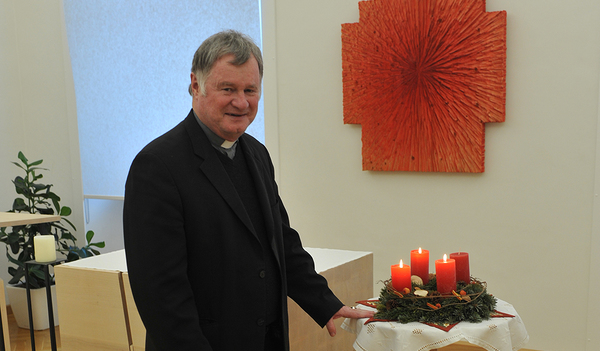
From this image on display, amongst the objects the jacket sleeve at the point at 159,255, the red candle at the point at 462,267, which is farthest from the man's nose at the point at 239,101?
the red candle at the point at 462,267

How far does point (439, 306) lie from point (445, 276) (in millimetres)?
86

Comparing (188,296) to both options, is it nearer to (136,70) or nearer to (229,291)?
(229,291)

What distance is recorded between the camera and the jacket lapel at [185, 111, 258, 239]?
4.23 feet

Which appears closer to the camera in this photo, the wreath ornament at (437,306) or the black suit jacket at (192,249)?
the black suit jacket at (192,249)

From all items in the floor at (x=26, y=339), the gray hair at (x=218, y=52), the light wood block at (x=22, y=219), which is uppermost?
the gray hair at (x=218, y=52)

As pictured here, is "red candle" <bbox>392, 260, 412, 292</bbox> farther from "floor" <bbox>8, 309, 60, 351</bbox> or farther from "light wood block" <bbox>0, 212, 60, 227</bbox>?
"floor" <bbox>8, 309, 60, 351</bbox>

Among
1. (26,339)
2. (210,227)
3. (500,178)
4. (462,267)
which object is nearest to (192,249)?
(210,227)

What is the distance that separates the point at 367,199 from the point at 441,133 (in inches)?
24.0

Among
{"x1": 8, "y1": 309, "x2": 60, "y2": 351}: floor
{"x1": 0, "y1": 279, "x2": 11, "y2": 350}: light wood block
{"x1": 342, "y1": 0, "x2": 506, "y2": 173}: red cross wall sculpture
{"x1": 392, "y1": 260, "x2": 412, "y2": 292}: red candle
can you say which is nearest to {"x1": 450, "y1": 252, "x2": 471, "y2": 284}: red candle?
{"x1": 392, "y1": 260, "x2": 412, "y2": 292}: red candle

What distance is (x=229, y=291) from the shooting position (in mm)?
1284

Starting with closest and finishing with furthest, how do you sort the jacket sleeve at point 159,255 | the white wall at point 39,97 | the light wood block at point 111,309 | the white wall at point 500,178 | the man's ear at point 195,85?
the jacket sleeve at point 159,255 → the man's ear at point 195,85 → the light wood block at point 111,309 → the white wall at point 500,178 → the white wall at point 39,97

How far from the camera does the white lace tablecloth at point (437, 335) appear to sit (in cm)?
148

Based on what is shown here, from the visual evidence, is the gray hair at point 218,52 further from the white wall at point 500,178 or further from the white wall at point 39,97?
the white wall at point 39,97

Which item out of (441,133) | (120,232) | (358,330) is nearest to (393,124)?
(441,133)
